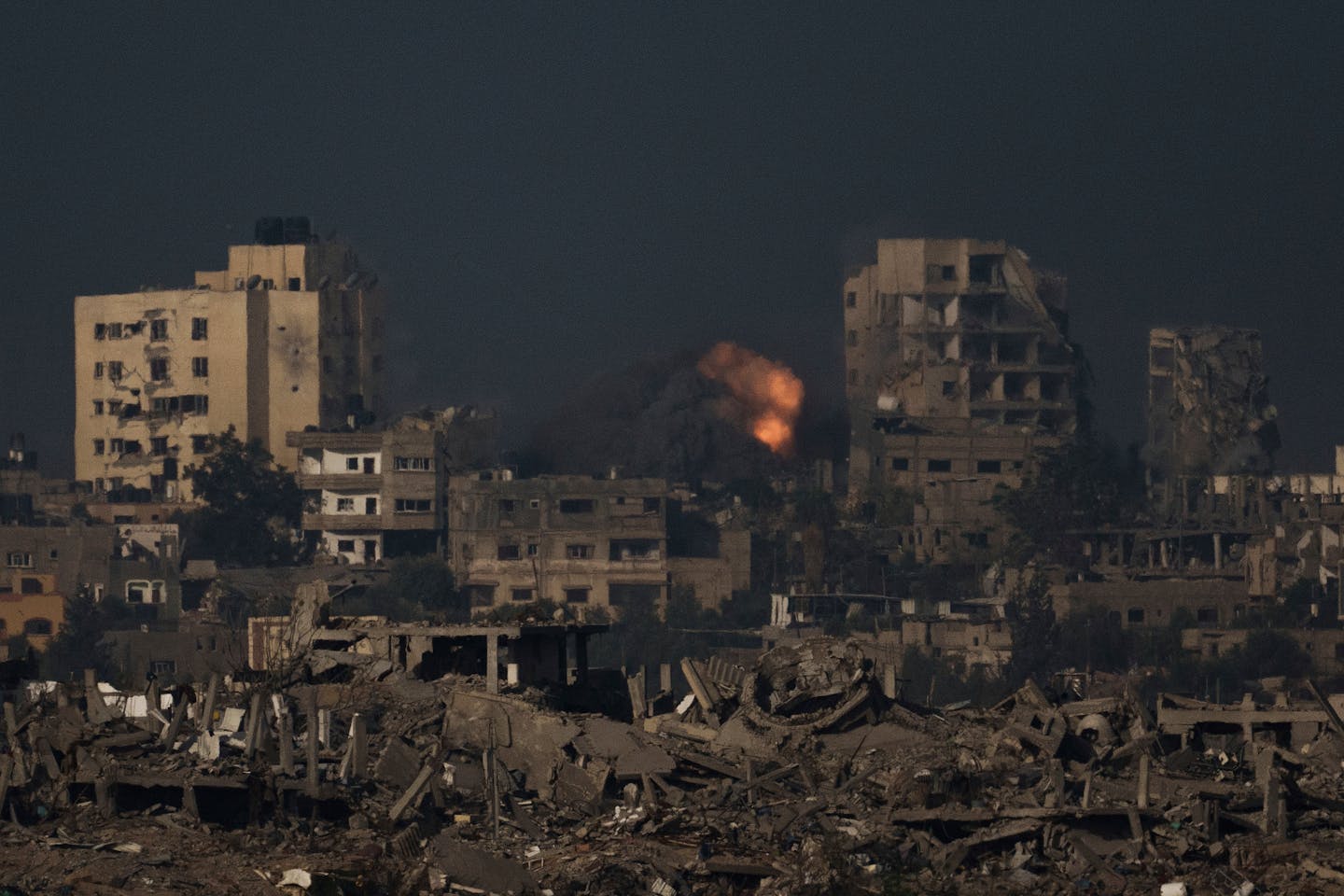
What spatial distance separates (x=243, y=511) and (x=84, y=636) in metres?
18.2

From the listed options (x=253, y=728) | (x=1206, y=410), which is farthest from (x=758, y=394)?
(x=253, y=728)

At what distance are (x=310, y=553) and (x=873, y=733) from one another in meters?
80.9

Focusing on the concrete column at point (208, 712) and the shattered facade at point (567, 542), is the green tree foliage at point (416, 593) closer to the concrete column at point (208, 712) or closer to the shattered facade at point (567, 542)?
the shattered facade at point (567, 542)

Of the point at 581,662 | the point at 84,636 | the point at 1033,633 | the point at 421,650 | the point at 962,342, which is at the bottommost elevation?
the point at 1033,633

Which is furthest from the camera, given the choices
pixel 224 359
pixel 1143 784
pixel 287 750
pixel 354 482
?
pixel 224 359

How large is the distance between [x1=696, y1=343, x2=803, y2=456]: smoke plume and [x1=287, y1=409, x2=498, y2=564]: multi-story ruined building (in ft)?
68.1

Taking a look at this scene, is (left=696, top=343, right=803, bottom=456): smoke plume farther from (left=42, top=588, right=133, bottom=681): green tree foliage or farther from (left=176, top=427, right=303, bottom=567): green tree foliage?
(left=42, top=588, right=133, bottom=681): green tree foliage

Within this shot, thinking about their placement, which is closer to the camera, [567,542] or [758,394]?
[567,542]

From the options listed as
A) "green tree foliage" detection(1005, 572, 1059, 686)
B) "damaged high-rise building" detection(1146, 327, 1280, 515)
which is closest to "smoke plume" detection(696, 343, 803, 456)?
"damaged high-rise building" detection(1146, 327, 1280, 515)

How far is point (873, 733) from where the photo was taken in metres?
44.5

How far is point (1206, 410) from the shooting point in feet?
442

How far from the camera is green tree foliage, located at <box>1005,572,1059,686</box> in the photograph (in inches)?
4082

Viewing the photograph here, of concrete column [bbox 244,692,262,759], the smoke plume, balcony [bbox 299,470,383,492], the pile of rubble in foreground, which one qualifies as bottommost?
the pile of rubble in foreground

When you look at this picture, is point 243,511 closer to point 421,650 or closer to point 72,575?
point 72,575
